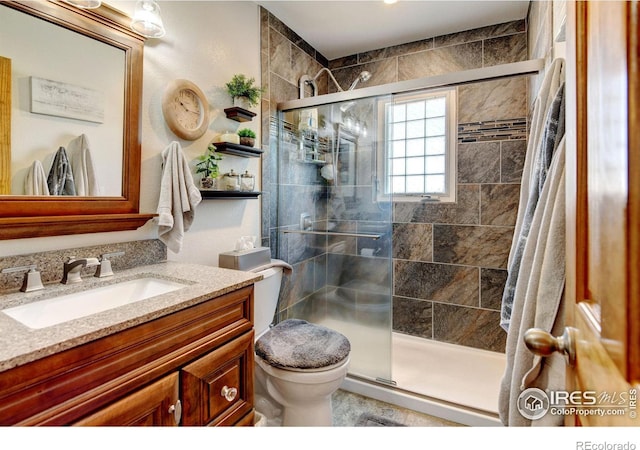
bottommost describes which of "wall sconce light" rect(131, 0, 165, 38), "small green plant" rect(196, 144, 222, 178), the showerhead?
"small green plant" rect(196, 144, 222, 178)

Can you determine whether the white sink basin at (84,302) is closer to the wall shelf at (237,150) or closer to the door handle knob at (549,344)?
the wall shelf at (237,150)

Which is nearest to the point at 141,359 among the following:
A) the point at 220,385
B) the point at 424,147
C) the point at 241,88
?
the point at 220,385

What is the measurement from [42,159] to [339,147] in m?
1.68

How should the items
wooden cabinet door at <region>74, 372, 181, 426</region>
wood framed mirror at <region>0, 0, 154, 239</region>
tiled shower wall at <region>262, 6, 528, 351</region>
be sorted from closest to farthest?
wooden cabinet door at <region>74, 372, 181, 426</region> < wood framed mirror at <region>0, 0, 154, 239</region> < tiled shower wall at <region>262, 6, 528, 351</region>

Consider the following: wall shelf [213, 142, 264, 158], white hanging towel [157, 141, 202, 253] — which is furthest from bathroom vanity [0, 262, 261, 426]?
wall shelf [213, 142, 264, 158]

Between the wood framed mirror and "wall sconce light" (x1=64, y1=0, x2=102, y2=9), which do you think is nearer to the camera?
the wood framed mirror

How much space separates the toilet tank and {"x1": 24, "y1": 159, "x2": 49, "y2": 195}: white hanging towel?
915mm

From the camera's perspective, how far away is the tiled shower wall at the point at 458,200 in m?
2.29

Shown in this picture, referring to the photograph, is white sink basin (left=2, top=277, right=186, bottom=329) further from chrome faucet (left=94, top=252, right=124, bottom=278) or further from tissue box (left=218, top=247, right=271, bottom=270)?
tissue box (left=218, top=247, right=271, bottom=270)

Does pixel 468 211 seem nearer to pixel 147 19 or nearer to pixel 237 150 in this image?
pixel 237 150

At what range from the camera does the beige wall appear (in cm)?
145

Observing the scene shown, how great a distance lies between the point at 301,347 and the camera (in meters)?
1.54
